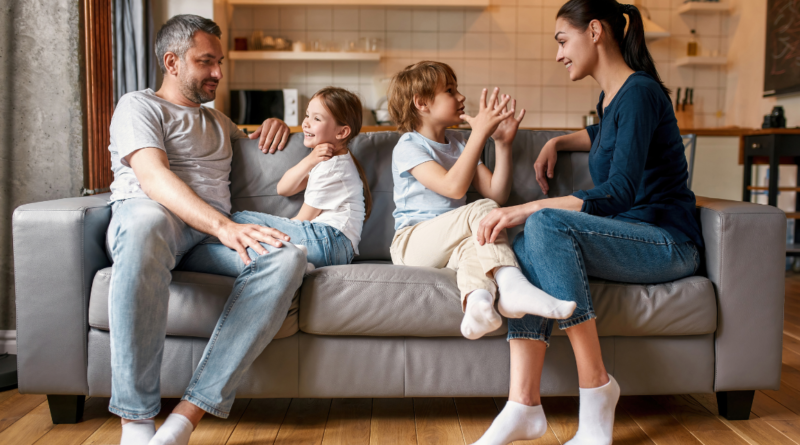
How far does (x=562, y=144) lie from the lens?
6.13ft

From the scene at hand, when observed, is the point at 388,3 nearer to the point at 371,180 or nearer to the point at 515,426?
the point at 371,180

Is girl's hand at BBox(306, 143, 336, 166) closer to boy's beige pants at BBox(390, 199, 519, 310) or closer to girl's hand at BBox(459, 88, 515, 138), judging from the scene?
boy's beige pants at BBox(390, 199, 519, 310)

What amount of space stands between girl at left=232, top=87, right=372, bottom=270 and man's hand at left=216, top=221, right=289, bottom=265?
0.67 ft

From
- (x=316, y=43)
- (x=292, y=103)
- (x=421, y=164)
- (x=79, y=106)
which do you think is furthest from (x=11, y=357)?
(x=316, y=43)

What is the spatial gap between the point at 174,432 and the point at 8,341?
105cm

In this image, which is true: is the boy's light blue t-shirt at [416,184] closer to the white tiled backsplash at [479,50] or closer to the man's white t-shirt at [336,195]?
the man's white t-shirt at [336,195]

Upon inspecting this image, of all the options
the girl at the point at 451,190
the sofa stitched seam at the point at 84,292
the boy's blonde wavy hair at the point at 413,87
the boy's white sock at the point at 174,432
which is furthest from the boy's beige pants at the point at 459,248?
the sofa stitched seam at the point at 84,292

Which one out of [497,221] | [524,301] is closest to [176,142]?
[497,221]

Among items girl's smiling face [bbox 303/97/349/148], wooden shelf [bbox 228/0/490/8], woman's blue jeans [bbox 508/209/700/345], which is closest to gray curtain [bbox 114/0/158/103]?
wooden shelf [bbox 228/0/490/8]

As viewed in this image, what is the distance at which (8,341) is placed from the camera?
1.90 m

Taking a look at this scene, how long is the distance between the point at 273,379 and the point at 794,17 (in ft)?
13.4

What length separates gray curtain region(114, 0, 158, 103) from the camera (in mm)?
3010

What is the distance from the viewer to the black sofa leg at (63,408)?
148cm

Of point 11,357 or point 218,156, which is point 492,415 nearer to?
point 218,156
